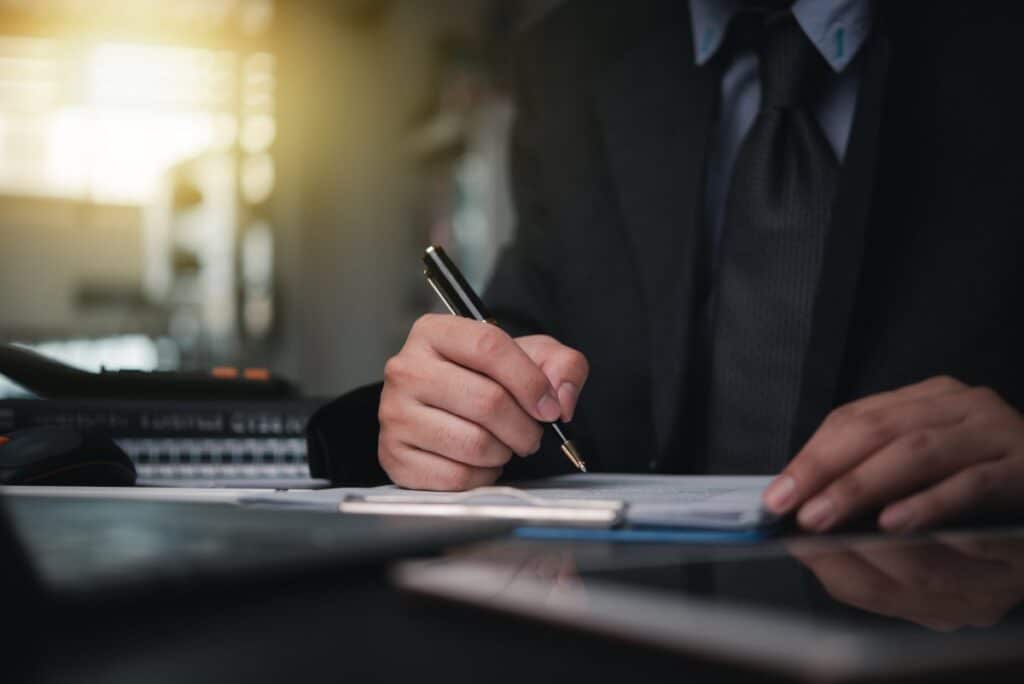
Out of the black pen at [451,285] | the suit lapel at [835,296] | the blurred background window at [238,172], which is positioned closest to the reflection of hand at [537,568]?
the black pen at [451,285]

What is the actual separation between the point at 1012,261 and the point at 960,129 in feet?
0.44

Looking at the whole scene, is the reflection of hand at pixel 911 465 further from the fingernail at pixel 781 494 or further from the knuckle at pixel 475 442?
the knuckle at pixel 475 442

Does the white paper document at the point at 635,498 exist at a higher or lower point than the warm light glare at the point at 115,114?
lower

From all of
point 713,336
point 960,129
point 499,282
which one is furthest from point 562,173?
point 960,129

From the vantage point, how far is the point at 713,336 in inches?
35.6

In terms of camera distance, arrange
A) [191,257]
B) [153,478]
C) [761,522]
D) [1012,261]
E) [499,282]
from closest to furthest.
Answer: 1. [761,522]
2. [153,478]
3. [1012,261]
4. [499,282]
5. [191,257]

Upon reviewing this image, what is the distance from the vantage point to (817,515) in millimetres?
440

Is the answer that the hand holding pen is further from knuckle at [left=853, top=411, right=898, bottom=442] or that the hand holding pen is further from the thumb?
knuckle at [left=853, top=411, right=898, bottom=442]

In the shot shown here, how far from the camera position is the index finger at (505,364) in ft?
1.88

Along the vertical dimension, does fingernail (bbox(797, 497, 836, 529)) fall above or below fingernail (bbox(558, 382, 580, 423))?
below

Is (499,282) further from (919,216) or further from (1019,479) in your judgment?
(1019,479)

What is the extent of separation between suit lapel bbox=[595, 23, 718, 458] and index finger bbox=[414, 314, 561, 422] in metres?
0.35

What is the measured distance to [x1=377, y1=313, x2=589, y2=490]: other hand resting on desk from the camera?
0.58 m

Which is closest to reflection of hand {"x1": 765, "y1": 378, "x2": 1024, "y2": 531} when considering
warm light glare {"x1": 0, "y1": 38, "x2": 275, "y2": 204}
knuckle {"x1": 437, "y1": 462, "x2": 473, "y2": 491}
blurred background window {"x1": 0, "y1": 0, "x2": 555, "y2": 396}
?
knuckle {"x1": 437, "y1": 462, "x2": 473, "y2": 491}
